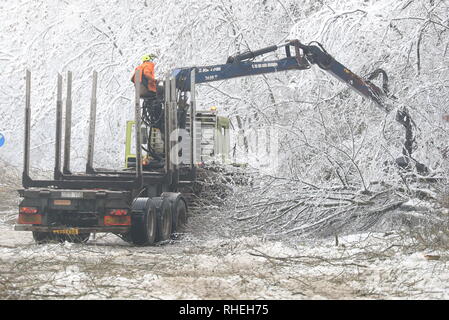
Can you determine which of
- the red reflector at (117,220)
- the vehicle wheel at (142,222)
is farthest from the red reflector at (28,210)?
the vehicle wheel at (142,222)

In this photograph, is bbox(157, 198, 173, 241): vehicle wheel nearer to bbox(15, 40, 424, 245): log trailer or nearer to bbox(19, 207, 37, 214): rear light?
bbox(15, 40, 424, 245): log trailer

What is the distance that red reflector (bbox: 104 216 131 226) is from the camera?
12.8 meters

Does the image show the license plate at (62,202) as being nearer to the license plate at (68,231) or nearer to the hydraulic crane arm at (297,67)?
the license plate at (68,231)

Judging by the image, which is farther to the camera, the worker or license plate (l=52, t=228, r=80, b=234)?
the worker

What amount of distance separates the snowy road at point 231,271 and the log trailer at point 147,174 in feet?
1.67

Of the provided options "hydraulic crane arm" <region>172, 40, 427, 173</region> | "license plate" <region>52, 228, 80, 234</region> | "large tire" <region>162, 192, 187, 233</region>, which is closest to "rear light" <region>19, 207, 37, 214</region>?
"license plate" <region>52, 228, 80, 234</region>

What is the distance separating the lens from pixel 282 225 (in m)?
13.1

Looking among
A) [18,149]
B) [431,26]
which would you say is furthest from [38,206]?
[18,149]

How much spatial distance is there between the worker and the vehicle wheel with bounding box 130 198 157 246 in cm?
231

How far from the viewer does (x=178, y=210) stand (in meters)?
14.3

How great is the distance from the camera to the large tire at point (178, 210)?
14.1 meters

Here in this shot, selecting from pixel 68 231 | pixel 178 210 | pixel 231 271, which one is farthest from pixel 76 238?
pixel 231 271

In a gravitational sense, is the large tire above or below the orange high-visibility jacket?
below
